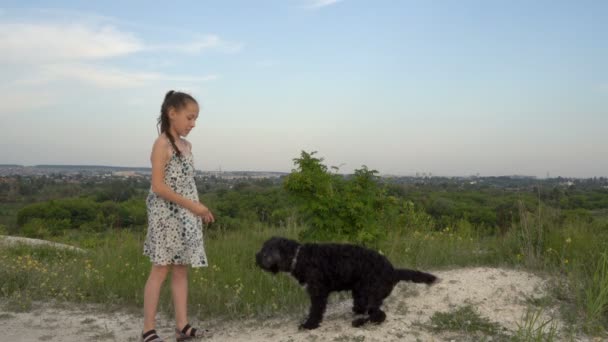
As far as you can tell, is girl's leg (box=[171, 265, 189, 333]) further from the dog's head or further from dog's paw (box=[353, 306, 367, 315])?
dog's paw (box=[353, 306, 367, 315])

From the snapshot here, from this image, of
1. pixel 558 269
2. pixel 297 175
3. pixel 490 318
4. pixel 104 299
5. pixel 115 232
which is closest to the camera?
pixel 490 318

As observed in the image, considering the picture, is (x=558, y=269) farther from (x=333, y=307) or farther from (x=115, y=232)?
(x=115, y=232)

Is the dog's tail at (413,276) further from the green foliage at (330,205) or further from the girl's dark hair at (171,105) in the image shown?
the green foliage at (330,205)

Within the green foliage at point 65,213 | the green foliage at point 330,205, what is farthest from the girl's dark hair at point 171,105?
the green foliage at point 65,213

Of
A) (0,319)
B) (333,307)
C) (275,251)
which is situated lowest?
(0,319)

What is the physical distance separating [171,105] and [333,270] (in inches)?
77.1

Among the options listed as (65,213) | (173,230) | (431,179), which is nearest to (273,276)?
(173,230)

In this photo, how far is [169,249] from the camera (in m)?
4.10

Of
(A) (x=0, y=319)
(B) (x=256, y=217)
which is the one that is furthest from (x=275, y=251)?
(B) (x=256, y=217)

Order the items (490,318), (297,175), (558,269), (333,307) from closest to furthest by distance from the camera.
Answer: (490,318) < (333,307) < (558,269) < (297,175)

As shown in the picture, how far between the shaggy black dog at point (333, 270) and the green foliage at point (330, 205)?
9.55 feet

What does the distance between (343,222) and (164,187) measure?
12.5 feet

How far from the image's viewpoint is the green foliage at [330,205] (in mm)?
7129

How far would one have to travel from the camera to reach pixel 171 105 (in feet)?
13.3
